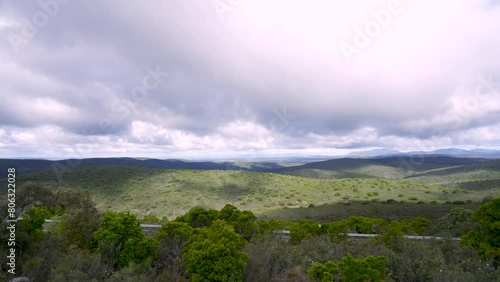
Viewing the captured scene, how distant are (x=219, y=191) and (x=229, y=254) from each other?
49.1 meters

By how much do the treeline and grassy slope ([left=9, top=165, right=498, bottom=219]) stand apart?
25.9 m

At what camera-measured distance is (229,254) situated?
12.2 m

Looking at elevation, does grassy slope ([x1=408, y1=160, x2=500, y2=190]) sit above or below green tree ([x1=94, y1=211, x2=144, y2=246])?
below

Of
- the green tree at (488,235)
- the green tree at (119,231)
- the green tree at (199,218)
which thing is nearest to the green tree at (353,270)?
the green tree at (488,235)

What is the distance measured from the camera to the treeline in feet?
39.3

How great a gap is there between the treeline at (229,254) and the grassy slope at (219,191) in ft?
85.0

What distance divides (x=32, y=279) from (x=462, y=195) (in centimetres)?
6169

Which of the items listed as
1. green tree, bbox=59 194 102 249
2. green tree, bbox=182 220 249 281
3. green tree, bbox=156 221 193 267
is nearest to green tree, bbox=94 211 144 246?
green tree, bbox=59 194 102 249

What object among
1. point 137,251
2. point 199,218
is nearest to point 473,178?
point 199,218

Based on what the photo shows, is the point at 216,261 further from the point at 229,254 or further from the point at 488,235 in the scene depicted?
the point at 488,235

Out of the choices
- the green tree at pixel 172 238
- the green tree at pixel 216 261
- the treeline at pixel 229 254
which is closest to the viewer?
the green tree at pixel 216 261

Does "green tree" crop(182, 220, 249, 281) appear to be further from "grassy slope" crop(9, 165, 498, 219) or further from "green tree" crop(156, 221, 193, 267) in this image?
"grassy slope" crop(9, 165, 498, 219)

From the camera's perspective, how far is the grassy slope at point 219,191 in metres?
49.8

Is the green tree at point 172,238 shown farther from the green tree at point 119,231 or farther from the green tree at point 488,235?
the green tree at point 488,235
